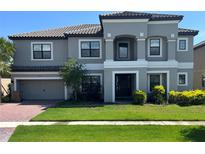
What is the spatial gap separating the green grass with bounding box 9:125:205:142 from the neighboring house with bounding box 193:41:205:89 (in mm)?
20677

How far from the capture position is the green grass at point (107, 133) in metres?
7.81

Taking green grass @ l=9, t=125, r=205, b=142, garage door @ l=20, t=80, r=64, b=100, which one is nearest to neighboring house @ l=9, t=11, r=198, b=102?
garage door @ l=20, t=80, r=64, b=100

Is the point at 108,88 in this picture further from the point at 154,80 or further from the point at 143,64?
the point at 154,80

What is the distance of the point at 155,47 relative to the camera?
66.4ft

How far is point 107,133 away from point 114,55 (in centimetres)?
1316

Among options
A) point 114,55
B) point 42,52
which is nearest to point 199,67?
point 114,55

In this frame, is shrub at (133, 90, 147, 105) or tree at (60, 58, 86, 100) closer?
shrub at (133, 90, 147, 105)

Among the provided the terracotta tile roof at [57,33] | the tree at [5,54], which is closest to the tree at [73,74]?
the terracotta tile roof at [57,33]

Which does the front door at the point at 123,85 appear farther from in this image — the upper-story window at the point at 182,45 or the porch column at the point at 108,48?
the upper-story window at the point at 182,45

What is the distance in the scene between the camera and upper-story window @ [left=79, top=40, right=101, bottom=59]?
20469mm

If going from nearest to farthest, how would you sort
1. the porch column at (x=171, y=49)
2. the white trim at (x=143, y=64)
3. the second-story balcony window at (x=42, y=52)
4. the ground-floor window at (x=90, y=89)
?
the white trim at (x=143, y=64)
the porch column at (x=171, y=49)
the ground-floor window at (x=90, y=89)
the second-story balcony window at (x=42, y=52)

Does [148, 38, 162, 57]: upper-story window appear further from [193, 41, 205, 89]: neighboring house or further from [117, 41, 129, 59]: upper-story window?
[193, 41, 205, 89]: neighboring house
